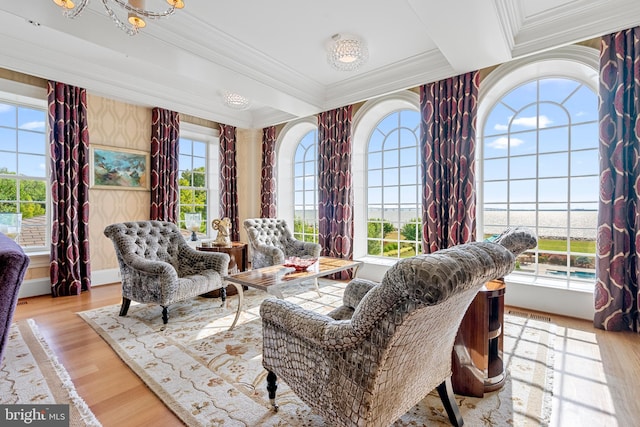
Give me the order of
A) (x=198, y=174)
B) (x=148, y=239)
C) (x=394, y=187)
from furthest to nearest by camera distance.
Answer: (x=198, y=174) → (x=394, y=187) → (x=148, y=239)

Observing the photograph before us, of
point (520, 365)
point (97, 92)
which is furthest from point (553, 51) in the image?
point (97, 92)

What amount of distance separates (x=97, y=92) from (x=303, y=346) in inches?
183

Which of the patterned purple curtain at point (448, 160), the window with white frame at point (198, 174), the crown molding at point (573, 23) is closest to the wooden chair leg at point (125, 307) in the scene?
the window with white frame at point (198, 174)

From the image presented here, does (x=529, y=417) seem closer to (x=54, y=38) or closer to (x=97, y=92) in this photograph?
(x=54, y=38)

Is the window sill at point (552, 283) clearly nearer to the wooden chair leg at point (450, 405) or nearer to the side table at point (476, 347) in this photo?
the side table at point (476, 347)

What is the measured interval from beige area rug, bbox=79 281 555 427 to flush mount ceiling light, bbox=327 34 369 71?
267cm

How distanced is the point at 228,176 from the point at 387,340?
5.17 meters

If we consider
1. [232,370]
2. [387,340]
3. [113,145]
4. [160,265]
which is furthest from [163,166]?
[387,340]

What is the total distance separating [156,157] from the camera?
474cm

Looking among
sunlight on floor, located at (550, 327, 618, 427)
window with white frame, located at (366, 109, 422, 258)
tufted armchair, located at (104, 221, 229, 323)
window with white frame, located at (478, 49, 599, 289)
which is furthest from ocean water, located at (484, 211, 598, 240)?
tufted armchair, located at (104, 221, 229, 323)

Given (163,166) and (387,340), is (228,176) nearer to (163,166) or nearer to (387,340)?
(163,166)

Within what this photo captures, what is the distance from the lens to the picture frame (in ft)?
14.1

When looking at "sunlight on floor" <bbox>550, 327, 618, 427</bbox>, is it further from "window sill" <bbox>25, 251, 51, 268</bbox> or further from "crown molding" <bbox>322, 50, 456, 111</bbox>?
"window sill" <bbox>25, 251, 51, 268</bbox>

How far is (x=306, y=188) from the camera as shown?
19.5 ft
